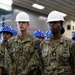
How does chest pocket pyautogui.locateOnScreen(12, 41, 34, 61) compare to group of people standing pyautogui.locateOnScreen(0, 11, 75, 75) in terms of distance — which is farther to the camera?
chest pocket pyautogui.locateOnScreen(12, 41, 34, 61)

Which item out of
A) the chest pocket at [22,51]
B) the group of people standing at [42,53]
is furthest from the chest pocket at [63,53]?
the chest pocket at [22,51]

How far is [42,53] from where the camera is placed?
3.14 meters

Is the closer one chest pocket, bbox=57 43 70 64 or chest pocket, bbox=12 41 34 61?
chest pocket, bbox=57 43 70 64

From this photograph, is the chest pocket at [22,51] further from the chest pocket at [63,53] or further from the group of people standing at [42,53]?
the chest pocket at [63,53]

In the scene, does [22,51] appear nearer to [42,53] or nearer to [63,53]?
[42,53]

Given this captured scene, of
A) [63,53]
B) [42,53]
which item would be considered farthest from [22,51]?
[63,53]

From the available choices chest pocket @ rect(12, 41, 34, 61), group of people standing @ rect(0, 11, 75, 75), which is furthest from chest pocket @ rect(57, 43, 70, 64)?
chest pocket @ rect(12, 41, 34, 61)

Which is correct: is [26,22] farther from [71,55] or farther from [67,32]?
[67,32]

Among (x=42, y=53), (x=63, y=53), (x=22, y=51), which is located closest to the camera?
(x=63, y=53)

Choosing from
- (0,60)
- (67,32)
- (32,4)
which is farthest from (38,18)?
(0,60)

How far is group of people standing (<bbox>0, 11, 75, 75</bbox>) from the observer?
302cm

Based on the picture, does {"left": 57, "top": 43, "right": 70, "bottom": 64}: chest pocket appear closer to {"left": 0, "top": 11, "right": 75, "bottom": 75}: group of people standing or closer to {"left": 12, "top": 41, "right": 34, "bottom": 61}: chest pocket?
{"left": 0, "top": 11, "right": 75, "bottom": 75}: group of people standing

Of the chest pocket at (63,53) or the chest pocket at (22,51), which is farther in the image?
the chest pocket at (22,51)

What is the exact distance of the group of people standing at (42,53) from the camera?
9.91ft
